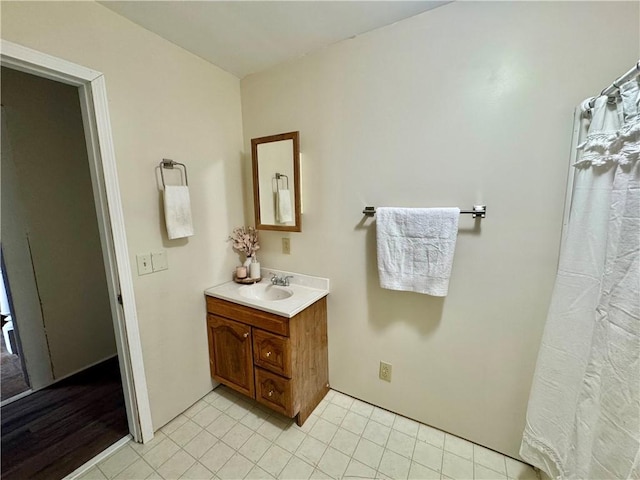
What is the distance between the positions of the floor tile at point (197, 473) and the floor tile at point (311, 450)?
18.1 inches

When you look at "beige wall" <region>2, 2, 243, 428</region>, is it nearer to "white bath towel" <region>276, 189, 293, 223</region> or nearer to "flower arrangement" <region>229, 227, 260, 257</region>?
"flower arrangement" <region>229, 227, 260, 257</region>

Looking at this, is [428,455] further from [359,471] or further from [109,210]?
[109,210]

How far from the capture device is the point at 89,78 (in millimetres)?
1222

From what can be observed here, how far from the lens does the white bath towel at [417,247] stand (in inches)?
52.6

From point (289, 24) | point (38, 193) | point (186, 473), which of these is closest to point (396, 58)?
point (289, 24)

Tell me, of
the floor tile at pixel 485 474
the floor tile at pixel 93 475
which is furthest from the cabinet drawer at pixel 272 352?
the floor tile at pixel 485 474

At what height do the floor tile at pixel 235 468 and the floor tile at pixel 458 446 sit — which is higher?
the floor tile at pixel 235 468

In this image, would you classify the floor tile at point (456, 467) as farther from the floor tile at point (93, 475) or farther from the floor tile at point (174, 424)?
the floor tile at point (93, 475)

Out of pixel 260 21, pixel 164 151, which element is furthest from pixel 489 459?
pixel 260 21

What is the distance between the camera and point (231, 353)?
1790 mm

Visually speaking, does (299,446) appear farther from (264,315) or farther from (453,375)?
(453,375)

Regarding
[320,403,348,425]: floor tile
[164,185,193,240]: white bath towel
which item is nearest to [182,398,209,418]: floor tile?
[320,403,348,425]: floor tile

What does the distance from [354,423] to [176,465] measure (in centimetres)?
101

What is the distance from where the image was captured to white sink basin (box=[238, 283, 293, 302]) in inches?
73.4
